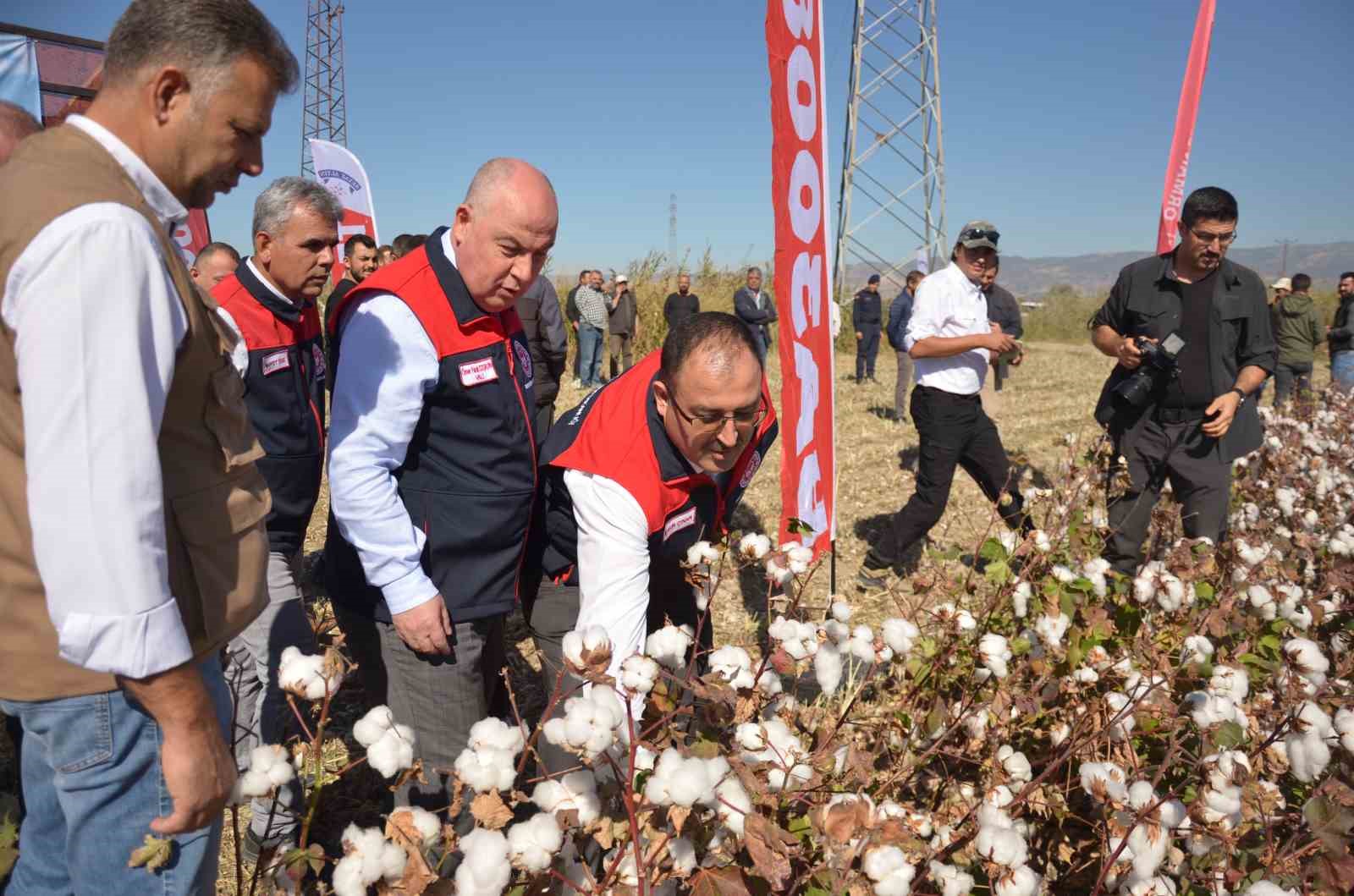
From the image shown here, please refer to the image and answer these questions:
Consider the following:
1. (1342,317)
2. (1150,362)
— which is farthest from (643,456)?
(1342,317)

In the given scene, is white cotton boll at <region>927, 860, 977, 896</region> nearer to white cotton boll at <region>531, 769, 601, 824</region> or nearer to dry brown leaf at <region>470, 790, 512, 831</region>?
white cotton boll at <region>531, 769, 601, 824</region>

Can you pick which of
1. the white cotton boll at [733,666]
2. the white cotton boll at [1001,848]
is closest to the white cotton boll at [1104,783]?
the white cotton boll at [1001,848]

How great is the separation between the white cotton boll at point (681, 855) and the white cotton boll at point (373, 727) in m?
0.37

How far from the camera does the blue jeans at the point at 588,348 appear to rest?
36.4 ft

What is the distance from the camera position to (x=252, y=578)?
1.17 metres

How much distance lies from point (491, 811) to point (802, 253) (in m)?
2.31

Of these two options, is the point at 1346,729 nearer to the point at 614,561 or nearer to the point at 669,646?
the point at 669,646

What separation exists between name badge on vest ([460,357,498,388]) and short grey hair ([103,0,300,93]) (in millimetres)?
832

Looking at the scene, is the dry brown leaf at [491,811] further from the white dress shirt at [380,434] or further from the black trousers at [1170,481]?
the black trousers at [1170,481]

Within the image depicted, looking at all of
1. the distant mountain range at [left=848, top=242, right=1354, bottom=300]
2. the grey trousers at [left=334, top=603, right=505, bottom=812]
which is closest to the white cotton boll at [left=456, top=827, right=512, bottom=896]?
the grey trousers at [left=334, top=603, right=505, bottom=812]

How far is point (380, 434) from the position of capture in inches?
Result: 66.9

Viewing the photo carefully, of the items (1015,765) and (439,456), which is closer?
(1015,765)

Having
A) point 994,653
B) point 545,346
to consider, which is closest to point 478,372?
point 994,653

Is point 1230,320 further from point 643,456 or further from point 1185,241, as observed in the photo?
point 643,456
